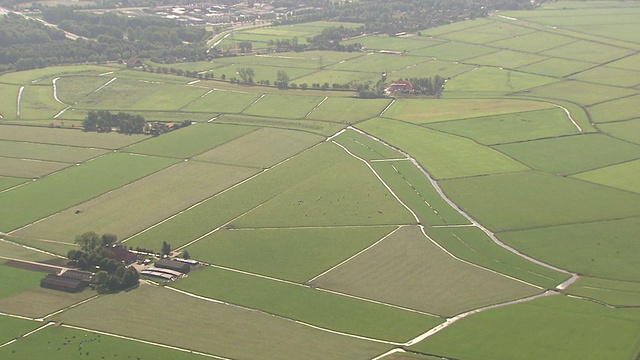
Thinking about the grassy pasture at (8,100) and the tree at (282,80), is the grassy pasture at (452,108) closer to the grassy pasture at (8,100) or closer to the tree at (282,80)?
the tree at (282,80)

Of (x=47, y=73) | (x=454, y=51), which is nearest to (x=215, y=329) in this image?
(x=47, y=73)

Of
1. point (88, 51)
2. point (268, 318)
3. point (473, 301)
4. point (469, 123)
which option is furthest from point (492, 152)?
point (88, 51)

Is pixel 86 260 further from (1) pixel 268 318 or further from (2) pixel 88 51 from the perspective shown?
(2) pixel 88 51

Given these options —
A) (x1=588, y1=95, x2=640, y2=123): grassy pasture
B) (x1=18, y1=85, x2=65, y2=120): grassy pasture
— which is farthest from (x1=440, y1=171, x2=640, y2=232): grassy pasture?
(x1=18, y1=85, x2=65, y2=120): grassy pasture

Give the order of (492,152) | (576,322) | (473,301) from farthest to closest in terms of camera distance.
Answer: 1. (492,152)
2. (473,301)
3. (576,322)

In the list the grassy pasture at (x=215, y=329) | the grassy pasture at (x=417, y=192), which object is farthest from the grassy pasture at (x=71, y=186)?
the grassy pasture at (x=417, y=192)

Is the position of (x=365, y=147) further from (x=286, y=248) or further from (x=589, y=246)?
(x=589, y=246)

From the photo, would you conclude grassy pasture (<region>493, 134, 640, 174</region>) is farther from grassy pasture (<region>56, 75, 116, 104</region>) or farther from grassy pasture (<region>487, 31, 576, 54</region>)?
grassy pasture (<region>56, 75, 116, 104</region>)
